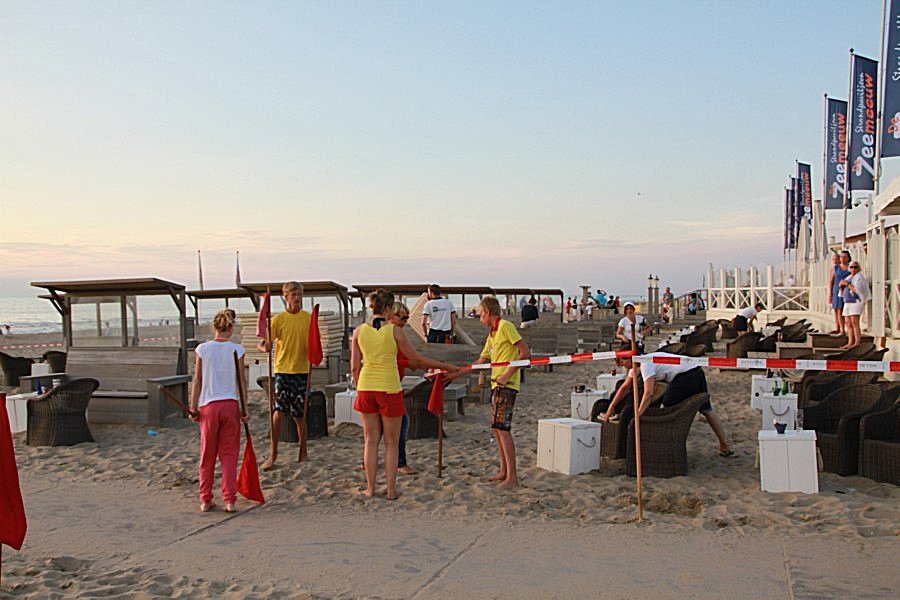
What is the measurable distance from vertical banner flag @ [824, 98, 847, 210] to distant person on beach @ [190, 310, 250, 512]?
19976mm

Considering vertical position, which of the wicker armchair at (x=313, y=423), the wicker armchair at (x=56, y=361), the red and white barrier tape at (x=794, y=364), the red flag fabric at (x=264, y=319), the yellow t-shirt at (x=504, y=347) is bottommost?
the wicker armchair at (x=313, y=423)

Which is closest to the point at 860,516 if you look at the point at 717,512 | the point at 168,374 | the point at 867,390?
the point at 717,512

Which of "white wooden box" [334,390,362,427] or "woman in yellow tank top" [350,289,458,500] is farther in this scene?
"white wooden box" [334,390,362,427]

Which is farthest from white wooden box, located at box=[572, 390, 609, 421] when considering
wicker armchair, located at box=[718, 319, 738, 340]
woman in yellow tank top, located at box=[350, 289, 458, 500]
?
wicker armchair, located at box=[718, 319, 738, 340]

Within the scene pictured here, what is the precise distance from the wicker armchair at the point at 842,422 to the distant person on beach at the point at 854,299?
5769 mm

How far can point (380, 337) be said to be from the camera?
6523mm

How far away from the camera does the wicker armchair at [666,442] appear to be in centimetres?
721

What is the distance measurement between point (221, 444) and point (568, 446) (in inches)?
118

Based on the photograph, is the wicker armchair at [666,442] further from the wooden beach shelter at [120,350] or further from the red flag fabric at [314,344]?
the wooden beach shelter at [120,350]

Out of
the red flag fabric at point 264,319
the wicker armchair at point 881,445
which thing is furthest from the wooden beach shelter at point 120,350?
the wicker armchair at point 881,445

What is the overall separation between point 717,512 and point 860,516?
97 cm

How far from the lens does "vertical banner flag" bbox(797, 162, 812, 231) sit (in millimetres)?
32562

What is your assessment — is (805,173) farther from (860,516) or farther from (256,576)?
(256,576)

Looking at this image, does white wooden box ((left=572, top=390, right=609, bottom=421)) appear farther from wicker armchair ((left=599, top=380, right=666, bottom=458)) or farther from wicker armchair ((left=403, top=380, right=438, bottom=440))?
wicker armchair ((left=403, top=380, right=438, bottom=440))
